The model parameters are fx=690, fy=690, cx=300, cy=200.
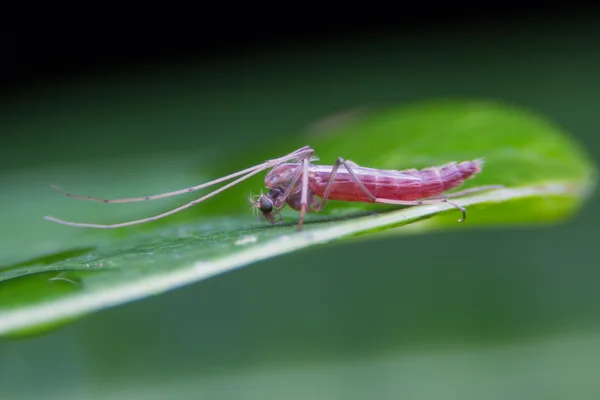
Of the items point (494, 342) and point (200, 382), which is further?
point (494, 342)

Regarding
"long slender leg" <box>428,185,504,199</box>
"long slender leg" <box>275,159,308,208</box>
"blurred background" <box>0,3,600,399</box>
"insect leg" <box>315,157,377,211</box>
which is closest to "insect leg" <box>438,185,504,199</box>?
"long slender leg" <box>428,185,504,199</box>

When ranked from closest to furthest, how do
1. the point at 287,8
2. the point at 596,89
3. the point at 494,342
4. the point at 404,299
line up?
the point at 494,342
the point at 404,299
the point at 596,89
the point at 287,8

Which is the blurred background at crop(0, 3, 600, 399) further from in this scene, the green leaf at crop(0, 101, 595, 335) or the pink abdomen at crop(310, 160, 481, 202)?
the pink abdomen at crop(310, 160, 481, 202)

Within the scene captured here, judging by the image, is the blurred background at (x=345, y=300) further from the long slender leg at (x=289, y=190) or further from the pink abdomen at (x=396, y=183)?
the pink abdomen at (x=396, y=183)

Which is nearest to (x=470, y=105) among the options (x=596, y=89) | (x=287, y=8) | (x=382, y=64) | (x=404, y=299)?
(x=404, y=299)

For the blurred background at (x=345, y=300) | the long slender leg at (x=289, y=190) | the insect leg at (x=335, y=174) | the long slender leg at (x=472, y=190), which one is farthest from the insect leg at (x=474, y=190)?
the blurred background at (x=345, y=300)

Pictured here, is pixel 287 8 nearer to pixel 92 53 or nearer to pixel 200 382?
pixel 92 53

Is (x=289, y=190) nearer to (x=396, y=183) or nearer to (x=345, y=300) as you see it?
(x=396, y=183)
